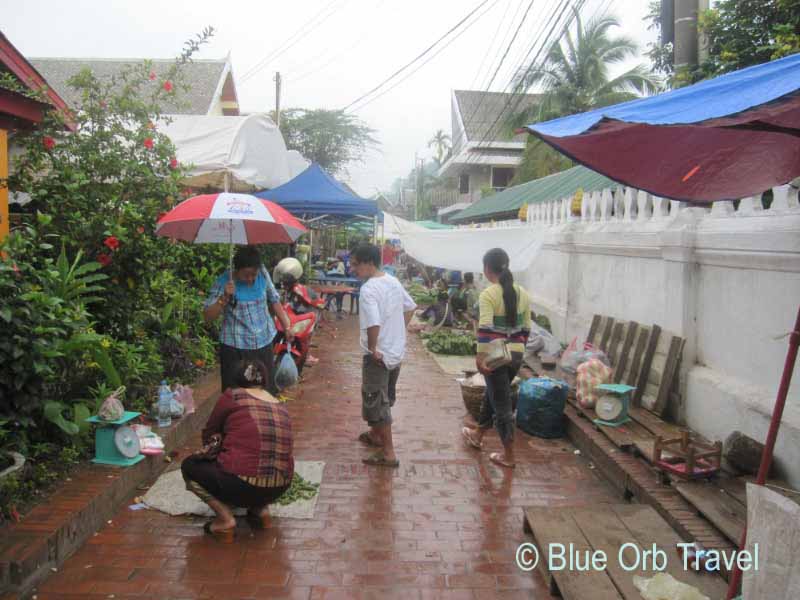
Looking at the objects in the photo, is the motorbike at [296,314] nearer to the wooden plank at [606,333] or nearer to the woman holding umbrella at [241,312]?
the woman holding umbrella at [241,312]

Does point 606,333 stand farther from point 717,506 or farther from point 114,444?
point 114,444

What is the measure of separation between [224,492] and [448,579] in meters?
1.39

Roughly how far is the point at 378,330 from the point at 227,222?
5.84 ft

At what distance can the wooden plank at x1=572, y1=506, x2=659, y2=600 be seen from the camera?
10.5 feet

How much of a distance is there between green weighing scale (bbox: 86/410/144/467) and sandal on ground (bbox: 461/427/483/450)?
281cm

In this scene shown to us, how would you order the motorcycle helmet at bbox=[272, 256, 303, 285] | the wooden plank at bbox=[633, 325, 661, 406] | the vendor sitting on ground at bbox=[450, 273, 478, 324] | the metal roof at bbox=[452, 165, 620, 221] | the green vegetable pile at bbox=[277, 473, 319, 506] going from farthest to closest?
the vendor sitting on ground at bbox=[450, 273, 478, 324]
the metal roof at bbox=[452, 165, 620, 221]
the motorcycle helmet at bbox=[272, 256, 303, 285]
the wooden plank at bbox=[633, 325, 661, 406]
the green vegetable pile at bbox=[277, 473, 319, 506]

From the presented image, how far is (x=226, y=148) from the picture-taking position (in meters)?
8.52

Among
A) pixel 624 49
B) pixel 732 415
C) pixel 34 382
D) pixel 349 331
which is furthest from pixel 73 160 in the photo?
pixel 624 49

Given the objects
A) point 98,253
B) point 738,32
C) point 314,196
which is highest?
point 738,32

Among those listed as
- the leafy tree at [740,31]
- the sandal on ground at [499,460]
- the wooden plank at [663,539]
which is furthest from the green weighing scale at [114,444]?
the leafy tree at [740,31]

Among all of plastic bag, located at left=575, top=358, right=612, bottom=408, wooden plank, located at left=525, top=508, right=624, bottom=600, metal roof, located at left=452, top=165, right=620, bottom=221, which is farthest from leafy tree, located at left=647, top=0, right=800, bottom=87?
wooden plank, located at left=525, top=508, right=624, bottom=600

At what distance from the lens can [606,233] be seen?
25.2 feet

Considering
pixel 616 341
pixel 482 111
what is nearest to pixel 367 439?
pixel 616 341

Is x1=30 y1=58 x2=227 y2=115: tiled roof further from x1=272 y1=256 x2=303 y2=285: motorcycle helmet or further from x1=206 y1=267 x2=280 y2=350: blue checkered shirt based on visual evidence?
x1=206 y1=267 x2=280 y2=350: blue checkered shirt
